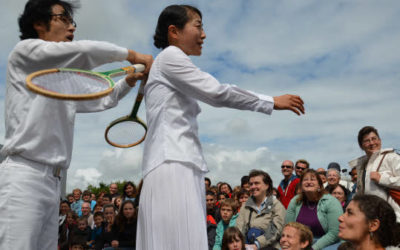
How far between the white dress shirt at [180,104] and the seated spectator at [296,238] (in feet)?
10.1

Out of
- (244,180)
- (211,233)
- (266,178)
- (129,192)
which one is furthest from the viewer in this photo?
(129,192)

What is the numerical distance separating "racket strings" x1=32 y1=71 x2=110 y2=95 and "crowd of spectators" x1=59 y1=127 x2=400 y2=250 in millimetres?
2652

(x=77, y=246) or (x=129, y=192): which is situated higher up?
(x=129, y=192)

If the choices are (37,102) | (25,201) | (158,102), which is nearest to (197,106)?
(158,102)

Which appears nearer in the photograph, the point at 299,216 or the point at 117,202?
the point at 299,216

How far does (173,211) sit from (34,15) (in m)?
1.84

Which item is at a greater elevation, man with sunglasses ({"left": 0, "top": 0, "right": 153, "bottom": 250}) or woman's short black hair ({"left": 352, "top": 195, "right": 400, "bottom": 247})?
man with sunglasses ({"left": 0, "top": 0, "right": 153, "bottom": 250})

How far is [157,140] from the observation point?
10.0 feet

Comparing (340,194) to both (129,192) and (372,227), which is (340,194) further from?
(129,192)

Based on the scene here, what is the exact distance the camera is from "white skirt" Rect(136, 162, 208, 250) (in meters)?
2.92

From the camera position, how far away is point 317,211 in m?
6.62

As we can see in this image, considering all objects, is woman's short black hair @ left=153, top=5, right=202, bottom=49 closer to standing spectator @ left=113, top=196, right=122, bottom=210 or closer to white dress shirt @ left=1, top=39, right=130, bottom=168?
white dress shirt @ left=1, top=39, right=130, bottom=168

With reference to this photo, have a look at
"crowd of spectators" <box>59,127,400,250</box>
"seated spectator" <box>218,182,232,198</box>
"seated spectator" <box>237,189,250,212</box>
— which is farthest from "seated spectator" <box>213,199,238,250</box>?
"seated spectator" <box>218,182,232,198</box>

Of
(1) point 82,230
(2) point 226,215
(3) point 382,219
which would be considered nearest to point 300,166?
(2) point 226,215
